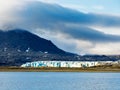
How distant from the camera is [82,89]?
7969 cm

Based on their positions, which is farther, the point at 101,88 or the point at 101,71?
the point at 101,71

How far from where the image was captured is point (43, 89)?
80312mm

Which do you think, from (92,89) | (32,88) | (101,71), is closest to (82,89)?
(92,89)

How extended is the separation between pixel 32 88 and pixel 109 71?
11750cm

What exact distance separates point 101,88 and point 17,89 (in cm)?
1472

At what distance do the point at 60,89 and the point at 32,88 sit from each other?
5941mm

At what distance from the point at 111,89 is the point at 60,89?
881cm

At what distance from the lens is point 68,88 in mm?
82375

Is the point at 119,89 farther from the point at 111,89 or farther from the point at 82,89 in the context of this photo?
the point at 82,89

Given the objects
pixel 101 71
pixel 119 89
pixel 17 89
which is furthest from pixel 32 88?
pixel 101 71

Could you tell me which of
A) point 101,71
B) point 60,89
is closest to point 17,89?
point 60,89

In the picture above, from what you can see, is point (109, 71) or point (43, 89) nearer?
point (43, 89)

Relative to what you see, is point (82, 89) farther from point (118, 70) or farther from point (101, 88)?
point (118, 70)

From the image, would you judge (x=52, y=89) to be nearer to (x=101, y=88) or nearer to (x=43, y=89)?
(x=43, y=89)
